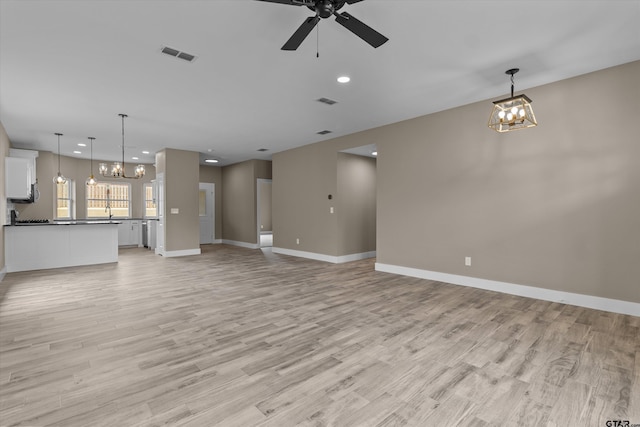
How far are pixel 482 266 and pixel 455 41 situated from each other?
3228 mm

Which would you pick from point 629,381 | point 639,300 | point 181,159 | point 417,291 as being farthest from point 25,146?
point 639,300

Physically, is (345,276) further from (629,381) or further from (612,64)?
(612,64)

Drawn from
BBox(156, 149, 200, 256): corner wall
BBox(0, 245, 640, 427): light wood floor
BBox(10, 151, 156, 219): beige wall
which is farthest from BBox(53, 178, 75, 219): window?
BBox(0, 245, 640, 427): light wood floor

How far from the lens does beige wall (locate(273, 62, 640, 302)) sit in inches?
145

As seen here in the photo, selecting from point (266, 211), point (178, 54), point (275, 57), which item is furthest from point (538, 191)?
point (266, 211)

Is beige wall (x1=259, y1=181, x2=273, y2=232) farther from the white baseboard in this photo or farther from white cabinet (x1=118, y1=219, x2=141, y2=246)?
the white baseboard

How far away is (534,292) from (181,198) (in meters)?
7.97

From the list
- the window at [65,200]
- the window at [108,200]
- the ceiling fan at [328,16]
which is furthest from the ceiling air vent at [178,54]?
the window at [108,200]

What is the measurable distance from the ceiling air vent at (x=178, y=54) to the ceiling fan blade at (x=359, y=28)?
1997mm

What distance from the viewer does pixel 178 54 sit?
339 centimetres

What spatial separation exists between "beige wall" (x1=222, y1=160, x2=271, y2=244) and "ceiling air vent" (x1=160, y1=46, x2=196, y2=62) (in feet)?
20.6

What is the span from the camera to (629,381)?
2.21 m

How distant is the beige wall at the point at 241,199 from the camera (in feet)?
32.0

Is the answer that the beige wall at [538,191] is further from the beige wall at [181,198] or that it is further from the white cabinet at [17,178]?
the white cabinet at [17,178]
